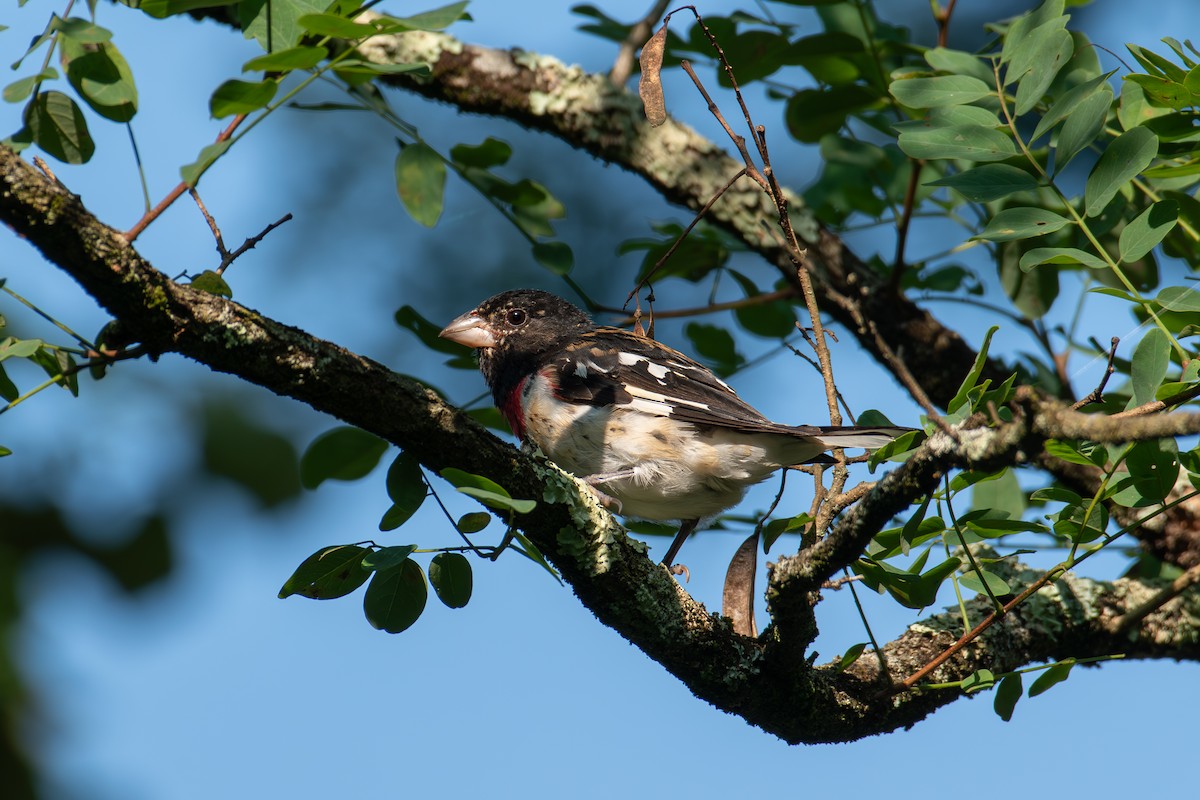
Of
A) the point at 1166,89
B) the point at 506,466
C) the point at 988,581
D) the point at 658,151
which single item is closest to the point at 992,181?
the point at 1166,89

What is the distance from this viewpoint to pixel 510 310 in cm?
477

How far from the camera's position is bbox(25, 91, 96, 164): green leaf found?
2.54m

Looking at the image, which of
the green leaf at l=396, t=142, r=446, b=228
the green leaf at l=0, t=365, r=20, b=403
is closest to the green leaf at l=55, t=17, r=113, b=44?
the green leaf at l=0, t=365, r=20, b=403

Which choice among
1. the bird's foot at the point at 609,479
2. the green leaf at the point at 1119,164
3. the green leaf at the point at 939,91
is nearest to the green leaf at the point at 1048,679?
the green leaf at the point at 1119,164

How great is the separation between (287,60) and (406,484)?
102 cm

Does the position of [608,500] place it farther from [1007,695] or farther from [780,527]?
[1007,695]

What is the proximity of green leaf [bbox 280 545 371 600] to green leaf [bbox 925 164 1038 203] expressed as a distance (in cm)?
172

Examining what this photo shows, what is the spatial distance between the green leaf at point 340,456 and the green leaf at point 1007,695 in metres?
2.00

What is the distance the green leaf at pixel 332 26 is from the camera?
2312 millimetres

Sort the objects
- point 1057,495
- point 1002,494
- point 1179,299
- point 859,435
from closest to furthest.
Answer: point 1179,299
point 1057,495
point 859,435
point 1002,494

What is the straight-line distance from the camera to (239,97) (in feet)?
7.68

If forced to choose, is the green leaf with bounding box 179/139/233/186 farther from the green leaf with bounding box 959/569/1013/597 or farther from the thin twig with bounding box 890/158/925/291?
the thin twig with bounding box 890/158/925/291

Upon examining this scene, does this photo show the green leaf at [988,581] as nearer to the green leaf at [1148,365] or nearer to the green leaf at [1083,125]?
the green leaf at [1148,365]

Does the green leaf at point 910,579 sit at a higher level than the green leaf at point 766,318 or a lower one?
Answer: lower
